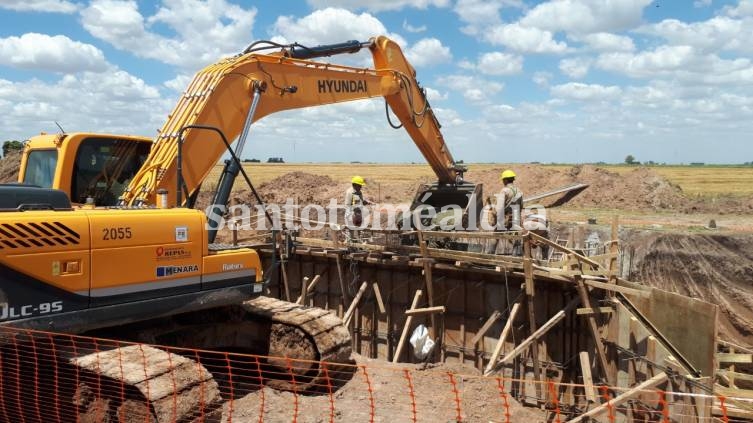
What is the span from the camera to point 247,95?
7.82 meters

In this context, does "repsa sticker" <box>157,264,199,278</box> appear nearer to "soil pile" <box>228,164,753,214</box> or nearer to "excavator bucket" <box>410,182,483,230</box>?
"excavator bucket" <box>410,182,483,230</box>

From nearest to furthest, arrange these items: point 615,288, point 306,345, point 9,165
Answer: point 306,345, point 615,288, point 9,165

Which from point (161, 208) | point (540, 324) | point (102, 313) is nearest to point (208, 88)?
point (161, 208)

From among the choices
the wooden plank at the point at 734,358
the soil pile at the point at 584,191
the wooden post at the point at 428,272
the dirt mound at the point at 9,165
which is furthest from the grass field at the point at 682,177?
the wooden plank at the point at 734,358

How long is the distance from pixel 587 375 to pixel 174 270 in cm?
557

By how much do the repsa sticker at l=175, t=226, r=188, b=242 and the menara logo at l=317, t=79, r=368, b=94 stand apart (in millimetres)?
3926

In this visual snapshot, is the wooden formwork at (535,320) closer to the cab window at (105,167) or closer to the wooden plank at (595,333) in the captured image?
the wooden plank at (595,333)

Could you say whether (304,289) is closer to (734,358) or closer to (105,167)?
(105,167)

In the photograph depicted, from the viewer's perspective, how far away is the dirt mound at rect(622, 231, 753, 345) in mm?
15430

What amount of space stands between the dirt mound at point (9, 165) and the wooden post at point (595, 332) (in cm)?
2397

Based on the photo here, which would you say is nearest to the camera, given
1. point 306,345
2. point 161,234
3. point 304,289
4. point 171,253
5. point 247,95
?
point 161,234

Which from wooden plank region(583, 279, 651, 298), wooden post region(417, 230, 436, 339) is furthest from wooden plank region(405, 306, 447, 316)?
wooden plank region(583, 279, 651, 298)

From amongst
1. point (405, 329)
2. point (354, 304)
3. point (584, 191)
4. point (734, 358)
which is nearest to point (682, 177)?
point (584, 191)

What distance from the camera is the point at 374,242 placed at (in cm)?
1191
